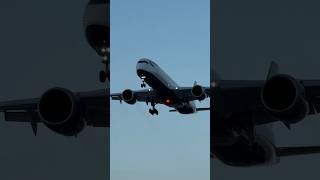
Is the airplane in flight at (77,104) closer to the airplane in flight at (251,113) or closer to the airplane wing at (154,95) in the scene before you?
the airplane in flight at (251,113)

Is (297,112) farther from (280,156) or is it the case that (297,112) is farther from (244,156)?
(280,156)

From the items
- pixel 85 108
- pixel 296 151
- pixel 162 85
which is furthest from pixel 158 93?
pixel 85 108

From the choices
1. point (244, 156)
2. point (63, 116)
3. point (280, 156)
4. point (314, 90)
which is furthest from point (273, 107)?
point (280, 156)

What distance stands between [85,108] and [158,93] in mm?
11278

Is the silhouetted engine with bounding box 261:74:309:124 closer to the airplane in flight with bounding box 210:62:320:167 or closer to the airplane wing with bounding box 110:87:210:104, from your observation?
the airplane in flight with bounding box 210:62:320:167

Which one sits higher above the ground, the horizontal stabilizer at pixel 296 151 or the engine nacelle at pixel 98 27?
the engine nacelle at pixel 98 27

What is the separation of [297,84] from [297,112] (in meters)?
0.51

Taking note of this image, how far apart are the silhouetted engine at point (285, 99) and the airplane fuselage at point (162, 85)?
11447 mm

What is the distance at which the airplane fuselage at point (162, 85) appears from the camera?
67.7 feet

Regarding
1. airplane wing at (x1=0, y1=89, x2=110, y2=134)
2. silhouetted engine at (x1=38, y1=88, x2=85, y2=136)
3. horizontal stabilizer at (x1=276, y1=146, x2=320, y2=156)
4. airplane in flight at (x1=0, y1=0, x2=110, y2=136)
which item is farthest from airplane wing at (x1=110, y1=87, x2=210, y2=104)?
silhouetted engine at (x1=38, y1=88, x2=85, y2=136)

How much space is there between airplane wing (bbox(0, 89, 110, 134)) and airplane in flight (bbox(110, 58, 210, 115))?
600 cm

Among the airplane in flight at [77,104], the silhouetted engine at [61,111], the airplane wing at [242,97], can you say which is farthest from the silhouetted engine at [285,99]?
the silhouetted engine at [61,111]

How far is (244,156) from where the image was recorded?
42.5 feet

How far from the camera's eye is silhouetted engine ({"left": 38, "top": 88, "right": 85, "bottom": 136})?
352 inches
